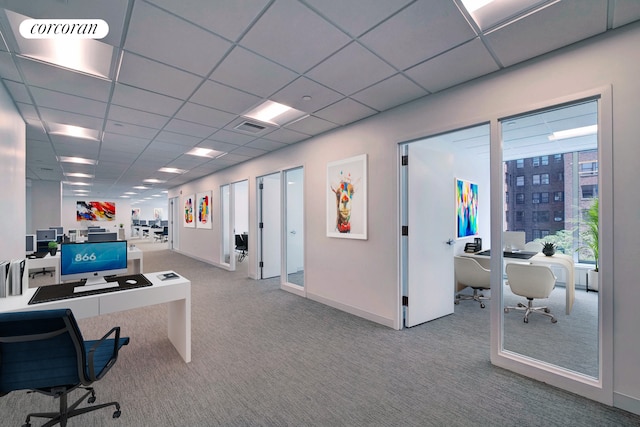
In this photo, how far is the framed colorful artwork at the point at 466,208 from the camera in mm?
4719

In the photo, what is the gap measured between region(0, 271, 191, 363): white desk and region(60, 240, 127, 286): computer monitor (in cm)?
26

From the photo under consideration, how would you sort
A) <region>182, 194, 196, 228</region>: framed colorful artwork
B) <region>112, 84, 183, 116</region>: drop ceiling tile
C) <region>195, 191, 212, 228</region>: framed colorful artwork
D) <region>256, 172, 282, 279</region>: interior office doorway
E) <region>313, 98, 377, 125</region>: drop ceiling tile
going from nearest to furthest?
<region>112, 84, 183, 116</region>: drop ceiling tile, <region>313, 98, 377, 125</region>: drop ceiling tile, <region>256, 172, 282, 279</region>: interior office doorway, <region>195, 191, 212, 228</region>: framed colorful artwork, <region>182, 194, 196, 228</region>: framed colorful artwork

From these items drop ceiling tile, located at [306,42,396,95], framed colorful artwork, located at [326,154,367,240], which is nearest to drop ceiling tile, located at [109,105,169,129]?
drop ceiling tile, located at [306,42,396,95]

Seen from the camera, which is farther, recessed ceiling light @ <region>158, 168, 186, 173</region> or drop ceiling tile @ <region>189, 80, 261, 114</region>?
recessed ceiling light @ <region>158, 168, 186, 173</region>

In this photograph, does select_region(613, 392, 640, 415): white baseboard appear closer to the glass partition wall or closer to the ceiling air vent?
the glass partition wall

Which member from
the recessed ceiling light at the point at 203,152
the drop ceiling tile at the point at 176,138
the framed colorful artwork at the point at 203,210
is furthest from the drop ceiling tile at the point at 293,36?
the framed colorful artwork at the point at 203,210

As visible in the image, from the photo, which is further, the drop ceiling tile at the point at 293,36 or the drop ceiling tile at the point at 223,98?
the drop ceiling tile at the point at 223,98

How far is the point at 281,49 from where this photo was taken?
2.09m

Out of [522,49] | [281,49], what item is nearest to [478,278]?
[522,49]

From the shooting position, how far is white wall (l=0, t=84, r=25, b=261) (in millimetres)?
2555

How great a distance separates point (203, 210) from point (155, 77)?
6.20 meters

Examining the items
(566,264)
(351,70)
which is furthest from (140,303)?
(566,264)

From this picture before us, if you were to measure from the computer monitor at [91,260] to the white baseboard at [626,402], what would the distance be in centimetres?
408

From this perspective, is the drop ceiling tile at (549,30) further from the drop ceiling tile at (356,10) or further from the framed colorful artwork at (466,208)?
the framed colorful artwork at (466,208)
